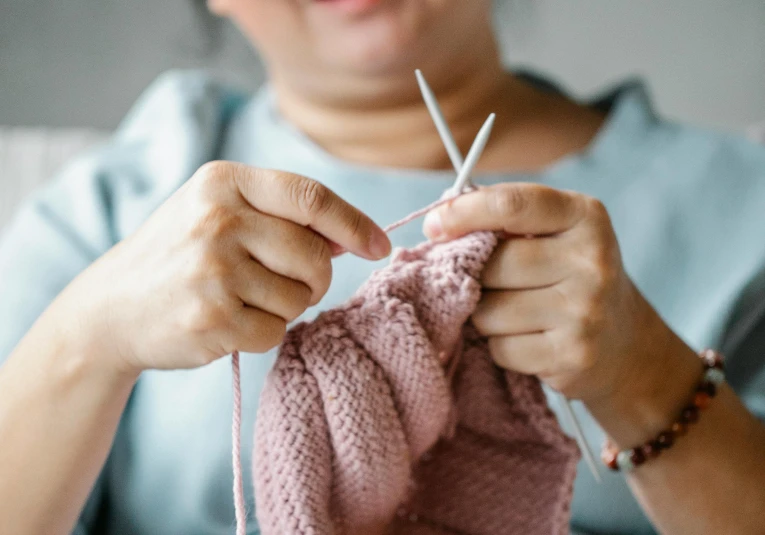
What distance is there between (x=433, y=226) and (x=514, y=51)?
27.1 inches

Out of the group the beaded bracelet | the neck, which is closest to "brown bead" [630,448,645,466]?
the beaded bracelet

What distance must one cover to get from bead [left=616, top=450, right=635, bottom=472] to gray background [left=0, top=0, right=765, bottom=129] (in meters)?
0.56

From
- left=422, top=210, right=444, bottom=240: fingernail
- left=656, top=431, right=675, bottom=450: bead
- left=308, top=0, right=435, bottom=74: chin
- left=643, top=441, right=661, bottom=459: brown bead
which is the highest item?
left=308, top=0, right=435, bottom=74: chin

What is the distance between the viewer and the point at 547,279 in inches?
20.9

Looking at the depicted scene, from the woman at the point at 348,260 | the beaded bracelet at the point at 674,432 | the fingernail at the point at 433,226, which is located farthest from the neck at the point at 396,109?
the beaded bracelet at the point at 674,432

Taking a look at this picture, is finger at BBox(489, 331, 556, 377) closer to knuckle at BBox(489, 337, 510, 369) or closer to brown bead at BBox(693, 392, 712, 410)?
knuckle at BBox(489, 337, 510, 369)

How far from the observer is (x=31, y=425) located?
20.8 inches

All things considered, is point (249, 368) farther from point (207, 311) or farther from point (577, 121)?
point (577, 121)

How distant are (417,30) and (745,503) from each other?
1.63 ft

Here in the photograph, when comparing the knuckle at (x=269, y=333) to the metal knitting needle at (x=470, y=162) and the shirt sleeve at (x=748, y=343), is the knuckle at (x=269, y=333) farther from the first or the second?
the shirt sleeve at (x=748, y=343)

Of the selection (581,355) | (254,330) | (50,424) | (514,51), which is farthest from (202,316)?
(514,51)

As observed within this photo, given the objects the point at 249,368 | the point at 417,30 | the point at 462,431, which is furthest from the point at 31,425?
the point at 417,30

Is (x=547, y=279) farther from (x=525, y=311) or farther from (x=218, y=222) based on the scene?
(x=218, y=222)

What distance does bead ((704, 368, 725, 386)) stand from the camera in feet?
2.00
